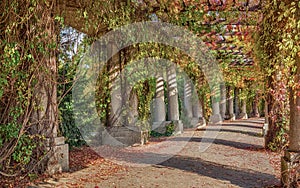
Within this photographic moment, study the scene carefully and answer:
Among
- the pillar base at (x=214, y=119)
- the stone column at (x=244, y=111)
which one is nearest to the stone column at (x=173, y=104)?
the pillar base at (x=214, y=119)

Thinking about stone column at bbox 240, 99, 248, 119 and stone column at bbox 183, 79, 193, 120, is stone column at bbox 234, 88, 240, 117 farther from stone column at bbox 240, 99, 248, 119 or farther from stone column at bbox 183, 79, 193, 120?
stone column at bbox 183, 79, 193, 120

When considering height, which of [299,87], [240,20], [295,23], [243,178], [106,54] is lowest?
[243,178]

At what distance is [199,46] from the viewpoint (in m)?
10.8

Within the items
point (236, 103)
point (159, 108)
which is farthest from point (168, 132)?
point (236, 103)

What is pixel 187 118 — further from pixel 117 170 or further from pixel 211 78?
pixel 117 170

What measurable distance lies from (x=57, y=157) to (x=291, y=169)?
388cm

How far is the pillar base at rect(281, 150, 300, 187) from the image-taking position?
3916 mm

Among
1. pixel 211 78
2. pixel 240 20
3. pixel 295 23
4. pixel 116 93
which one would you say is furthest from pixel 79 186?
pixel 211 78

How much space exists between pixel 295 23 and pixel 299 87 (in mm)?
817

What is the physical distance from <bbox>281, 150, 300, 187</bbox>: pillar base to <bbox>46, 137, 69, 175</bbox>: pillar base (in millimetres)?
3768

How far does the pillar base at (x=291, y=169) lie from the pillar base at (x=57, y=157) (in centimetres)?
377

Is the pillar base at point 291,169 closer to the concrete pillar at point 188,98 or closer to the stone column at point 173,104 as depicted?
the stone column at point 173,104

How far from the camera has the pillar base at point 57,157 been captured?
5.07 metres

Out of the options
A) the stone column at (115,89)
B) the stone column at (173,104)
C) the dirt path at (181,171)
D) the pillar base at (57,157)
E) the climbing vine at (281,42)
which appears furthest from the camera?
the stone column at (173,104)
